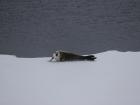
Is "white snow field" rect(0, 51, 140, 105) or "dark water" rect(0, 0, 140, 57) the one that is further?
"dark water" rect(0, 0, 140, 57)

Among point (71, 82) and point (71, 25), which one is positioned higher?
point (71, 25)

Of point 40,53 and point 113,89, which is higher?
point 40,53

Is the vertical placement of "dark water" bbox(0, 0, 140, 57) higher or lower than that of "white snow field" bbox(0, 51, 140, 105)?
higher

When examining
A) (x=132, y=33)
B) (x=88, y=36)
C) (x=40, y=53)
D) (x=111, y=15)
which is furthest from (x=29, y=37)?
(x=132, y=33)

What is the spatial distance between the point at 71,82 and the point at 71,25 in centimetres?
127

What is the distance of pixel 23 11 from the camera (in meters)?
2.38

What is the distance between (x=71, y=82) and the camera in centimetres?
117

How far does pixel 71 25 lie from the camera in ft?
7.79

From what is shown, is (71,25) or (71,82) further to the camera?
(71,25)

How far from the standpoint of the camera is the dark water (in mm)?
2365

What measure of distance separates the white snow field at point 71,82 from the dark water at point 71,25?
2.66 ft

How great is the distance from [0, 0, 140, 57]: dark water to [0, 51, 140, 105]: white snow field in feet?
2.66

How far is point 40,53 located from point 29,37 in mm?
187

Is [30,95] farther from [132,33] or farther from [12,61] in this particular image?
[132,33]
